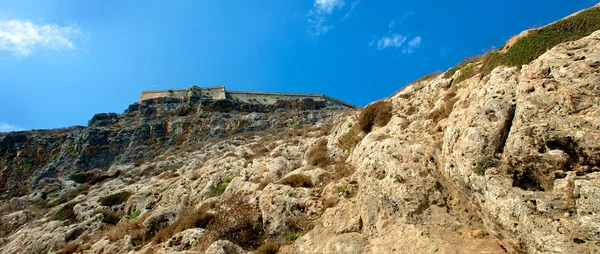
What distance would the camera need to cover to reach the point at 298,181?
41.5 ft

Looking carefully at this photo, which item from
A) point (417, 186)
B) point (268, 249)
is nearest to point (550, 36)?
point (417, 186)

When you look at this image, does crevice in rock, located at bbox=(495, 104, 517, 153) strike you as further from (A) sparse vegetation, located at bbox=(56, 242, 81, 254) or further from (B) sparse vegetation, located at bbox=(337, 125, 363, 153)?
(A) sparse vegetation, located at bbox=(56, 242, 81, 254)

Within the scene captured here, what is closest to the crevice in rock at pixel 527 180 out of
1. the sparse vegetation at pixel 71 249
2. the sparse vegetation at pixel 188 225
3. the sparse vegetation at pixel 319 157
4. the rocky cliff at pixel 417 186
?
the rocky cliff at pixel 417 186

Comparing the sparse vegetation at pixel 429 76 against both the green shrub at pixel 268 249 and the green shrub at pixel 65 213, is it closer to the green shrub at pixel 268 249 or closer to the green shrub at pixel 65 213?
the green shrub at pixel 268 249

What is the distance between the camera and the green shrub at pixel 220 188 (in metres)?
16.1

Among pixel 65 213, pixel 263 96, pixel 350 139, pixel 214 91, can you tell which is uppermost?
pixel 214 91

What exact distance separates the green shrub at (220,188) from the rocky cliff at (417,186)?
0.09m

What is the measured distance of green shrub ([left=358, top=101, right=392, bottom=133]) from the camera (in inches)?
550

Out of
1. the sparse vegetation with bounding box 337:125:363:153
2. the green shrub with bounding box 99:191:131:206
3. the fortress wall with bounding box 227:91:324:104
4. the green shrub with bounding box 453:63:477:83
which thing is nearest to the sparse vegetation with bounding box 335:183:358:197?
the sparse vegetation with bounding box 337:125:363:153

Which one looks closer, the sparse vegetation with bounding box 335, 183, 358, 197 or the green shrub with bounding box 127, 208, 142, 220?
the sparse vegetation with bounding box 335, 183, 358, 197

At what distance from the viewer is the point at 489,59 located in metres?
10.6

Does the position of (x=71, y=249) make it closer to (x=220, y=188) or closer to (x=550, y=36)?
(x=220, y=188)

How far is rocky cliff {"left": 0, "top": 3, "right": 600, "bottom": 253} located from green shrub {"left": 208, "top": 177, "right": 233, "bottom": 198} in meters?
0.09

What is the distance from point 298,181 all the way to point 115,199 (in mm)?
15020
